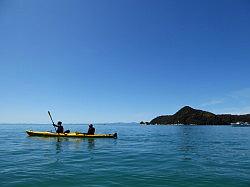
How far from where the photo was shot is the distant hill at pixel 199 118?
171 meters

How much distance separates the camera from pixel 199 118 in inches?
6836

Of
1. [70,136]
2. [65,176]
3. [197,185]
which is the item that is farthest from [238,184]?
[70,136]

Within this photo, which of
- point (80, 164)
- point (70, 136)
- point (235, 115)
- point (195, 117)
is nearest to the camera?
point (80, 164)

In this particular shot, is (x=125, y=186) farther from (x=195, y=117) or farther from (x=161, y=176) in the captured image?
(x=195, y=117)

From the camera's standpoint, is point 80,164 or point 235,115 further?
point 235,115

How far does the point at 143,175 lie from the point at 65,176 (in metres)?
4.36

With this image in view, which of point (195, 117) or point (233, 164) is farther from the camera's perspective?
point (195, 117)

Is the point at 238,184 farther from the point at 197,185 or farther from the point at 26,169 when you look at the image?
the point at 26,169

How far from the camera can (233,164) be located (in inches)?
790

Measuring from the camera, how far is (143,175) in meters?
16.0

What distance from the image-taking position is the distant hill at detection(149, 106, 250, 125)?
171 metres

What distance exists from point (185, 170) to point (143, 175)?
10.6ft

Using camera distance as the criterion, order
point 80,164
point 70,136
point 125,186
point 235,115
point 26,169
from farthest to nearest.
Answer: point 235,115, point 70,136, point 80,164, point 26,169, point 125,186

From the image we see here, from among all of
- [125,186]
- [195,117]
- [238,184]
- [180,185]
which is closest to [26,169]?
[125,186]
